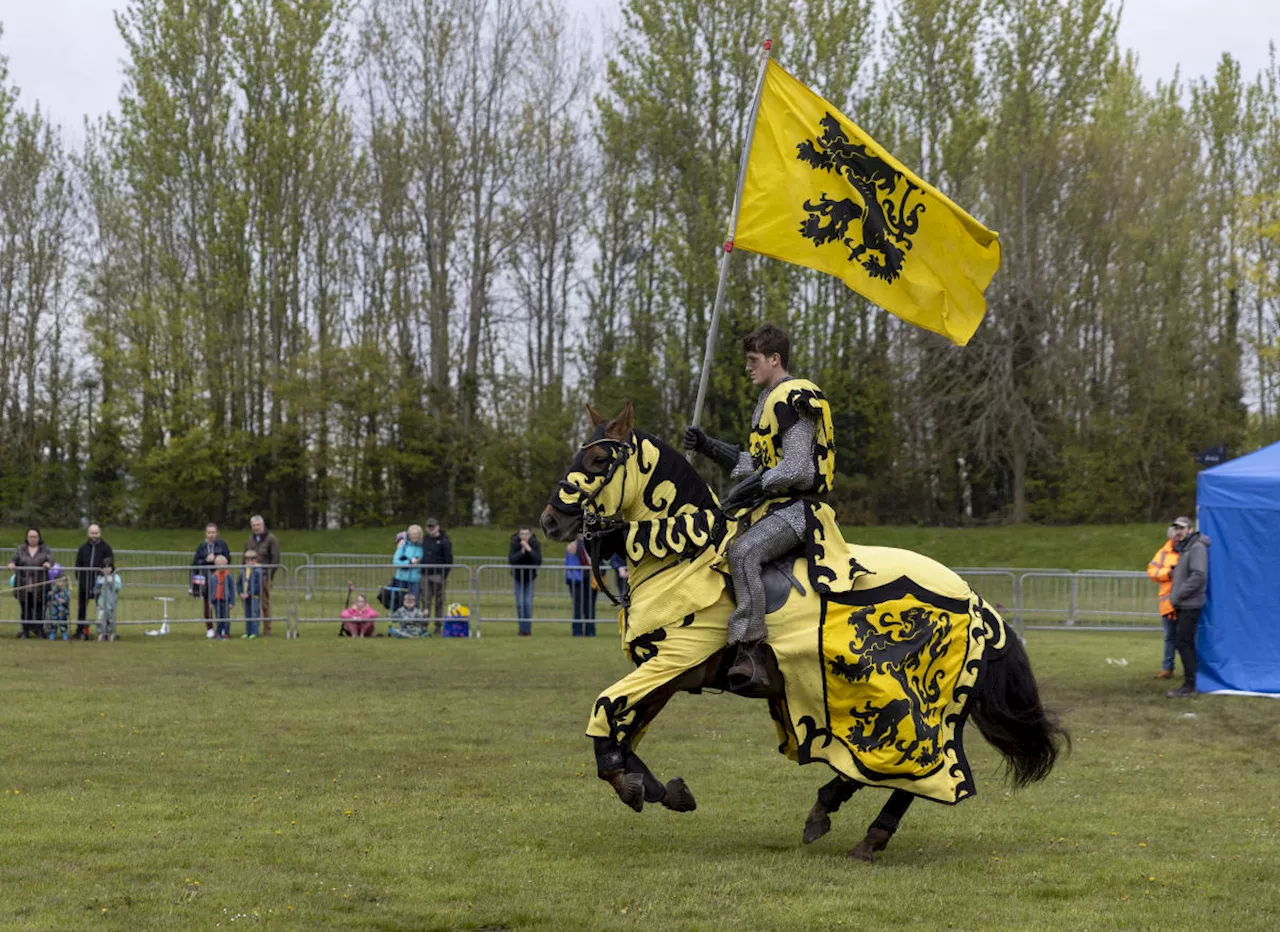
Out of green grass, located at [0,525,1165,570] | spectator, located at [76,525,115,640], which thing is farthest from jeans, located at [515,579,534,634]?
green grass, located at [0,525,1165,570]

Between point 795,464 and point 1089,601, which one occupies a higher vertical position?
point 795,464

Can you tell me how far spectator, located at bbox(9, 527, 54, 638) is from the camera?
797 inches

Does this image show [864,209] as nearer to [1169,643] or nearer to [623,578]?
[623,578]

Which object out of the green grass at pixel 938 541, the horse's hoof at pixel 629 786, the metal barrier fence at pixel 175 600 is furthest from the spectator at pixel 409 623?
the horse's hoof at pixel 629 786

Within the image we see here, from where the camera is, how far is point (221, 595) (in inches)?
816

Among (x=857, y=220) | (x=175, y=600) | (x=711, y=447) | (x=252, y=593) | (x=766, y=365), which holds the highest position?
(x=857, y=220)

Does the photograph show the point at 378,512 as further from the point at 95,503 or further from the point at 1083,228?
the point at 1083,228

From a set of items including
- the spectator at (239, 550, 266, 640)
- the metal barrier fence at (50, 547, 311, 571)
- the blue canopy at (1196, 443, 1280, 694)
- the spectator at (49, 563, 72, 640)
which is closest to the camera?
the blue canopy at (1196, 443, 1280, 694)

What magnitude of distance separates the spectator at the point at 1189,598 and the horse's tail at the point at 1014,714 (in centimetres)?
845

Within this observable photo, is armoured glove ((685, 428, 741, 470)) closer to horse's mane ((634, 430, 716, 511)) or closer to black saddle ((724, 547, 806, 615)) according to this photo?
horse's mane ((634, 430, 716, 511))

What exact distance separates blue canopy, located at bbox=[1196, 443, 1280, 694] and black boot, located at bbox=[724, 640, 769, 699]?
393 inches

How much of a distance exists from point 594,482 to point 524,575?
52.0ft

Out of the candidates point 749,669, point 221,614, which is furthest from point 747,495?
point 221,614

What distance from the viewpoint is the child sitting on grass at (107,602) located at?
797 inches
